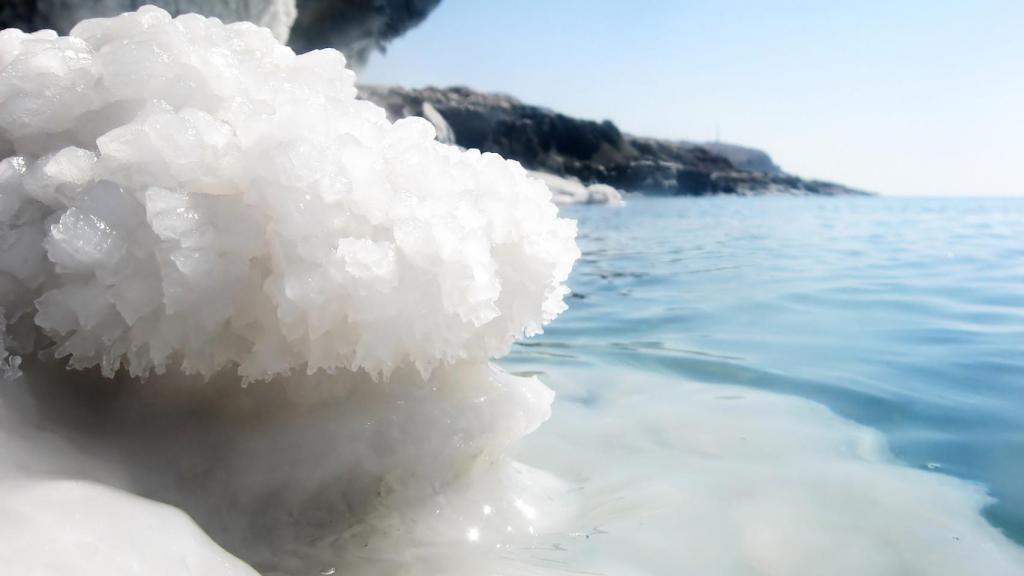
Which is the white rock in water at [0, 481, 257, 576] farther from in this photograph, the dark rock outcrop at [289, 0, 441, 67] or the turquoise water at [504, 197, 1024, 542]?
the dark rock outcrop at [289, 0, 441, 67]

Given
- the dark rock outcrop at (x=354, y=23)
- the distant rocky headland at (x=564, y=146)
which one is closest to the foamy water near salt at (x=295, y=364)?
the dark rock outcrop at (x=354, y=23)

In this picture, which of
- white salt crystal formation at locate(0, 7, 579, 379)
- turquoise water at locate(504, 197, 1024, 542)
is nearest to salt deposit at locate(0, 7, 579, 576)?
white salt crystal formation at locate(0, 7, 579, 379)

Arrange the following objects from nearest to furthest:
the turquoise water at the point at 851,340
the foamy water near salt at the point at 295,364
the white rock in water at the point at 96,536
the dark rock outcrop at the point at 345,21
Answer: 1. the white rock in water at the point at 96,536
2. the foamy water near salt at the point at 295,364
3. the turquoise water at the point at 851,340
4. the dark rock outcrop at the point at 345,21

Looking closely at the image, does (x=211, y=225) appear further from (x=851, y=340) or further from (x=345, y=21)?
(x=345, y=21)

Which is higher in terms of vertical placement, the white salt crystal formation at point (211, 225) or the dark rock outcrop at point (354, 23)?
the dark rock outcrop at point (354, 23)

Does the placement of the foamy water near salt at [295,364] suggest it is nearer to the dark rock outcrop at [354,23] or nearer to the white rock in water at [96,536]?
the white rock in water at [96,536]

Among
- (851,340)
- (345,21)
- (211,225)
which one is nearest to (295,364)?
(211,225)
